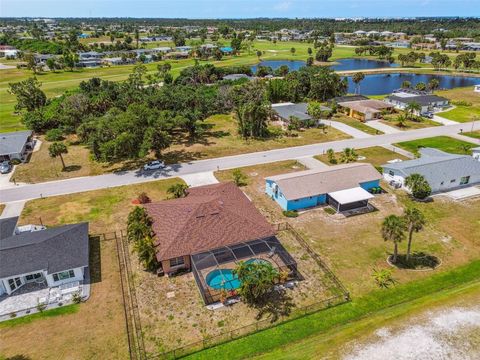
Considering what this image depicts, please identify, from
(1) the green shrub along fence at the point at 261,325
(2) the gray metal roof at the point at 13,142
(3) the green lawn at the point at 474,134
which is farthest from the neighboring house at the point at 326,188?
(2) the gray metal roof at the point at 13,142

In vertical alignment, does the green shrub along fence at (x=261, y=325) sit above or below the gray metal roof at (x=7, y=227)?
below

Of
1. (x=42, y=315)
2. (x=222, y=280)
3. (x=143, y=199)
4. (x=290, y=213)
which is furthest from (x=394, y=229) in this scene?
(x=42, y=315)

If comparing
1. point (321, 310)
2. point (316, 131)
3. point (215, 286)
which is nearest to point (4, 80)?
point (316, 131)

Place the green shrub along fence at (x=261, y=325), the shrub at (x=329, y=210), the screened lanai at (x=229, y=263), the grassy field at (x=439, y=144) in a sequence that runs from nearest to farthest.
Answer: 1. the green shrub along fence at (x=261, y=325)
2. the screened lanai at (x=229, y=263)
3. the shrub at (x=329, y=210)
4. the grassy field at (x=439, y=144)

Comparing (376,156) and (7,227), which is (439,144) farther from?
(7,227)

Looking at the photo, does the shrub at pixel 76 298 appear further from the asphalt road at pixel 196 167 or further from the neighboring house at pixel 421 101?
the neighboring house at pixel 421 101

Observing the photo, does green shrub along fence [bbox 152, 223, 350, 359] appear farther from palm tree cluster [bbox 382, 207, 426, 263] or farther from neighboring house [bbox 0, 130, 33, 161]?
neighboring house [bbox 0, 130, 33, 161]

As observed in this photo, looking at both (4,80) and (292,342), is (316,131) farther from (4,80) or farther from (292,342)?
(4,80)
